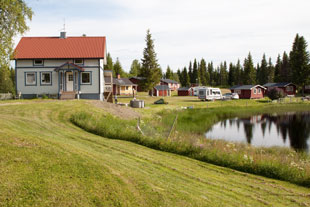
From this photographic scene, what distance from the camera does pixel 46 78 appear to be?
1154 inches

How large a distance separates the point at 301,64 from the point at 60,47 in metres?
57.9

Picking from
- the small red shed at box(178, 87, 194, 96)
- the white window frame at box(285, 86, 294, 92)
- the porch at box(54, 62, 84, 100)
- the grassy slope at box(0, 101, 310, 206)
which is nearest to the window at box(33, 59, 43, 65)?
the porch at box(54, 62, 84, 100)

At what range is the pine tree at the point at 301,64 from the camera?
6294cm

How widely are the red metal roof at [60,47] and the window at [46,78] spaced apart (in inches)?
76.1

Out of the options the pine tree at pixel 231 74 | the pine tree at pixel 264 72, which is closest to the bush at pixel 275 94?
the pine tree at pixel 264 72

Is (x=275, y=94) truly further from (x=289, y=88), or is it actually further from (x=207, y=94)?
(x=289, y=88)

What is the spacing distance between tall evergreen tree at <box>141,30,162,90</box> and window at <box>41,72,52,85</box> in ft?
99.1

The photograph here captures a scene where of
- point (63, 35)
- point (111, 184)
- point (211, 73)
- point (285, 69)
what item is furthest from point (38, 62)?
point (211, 73)

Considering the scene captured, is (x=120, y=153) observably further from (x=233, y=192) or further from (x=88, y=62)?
(x=88, y=62)

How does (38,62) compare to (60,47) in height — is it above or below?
below

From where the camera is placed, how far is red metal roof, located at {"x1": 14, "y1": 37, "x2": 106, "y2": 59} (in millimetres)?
29344

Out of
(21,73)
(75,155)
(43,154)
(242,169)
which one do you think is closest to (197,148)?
(242,169)

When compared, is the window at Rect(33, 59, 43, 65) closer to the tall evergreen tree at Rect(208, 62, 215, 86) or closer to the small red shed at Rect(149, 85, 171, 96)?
the small red shed at Rect(149, 85, 171, 96)


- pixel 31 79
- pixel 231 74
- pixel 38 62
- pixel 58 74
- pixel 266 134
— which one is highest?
pixel 231 74
